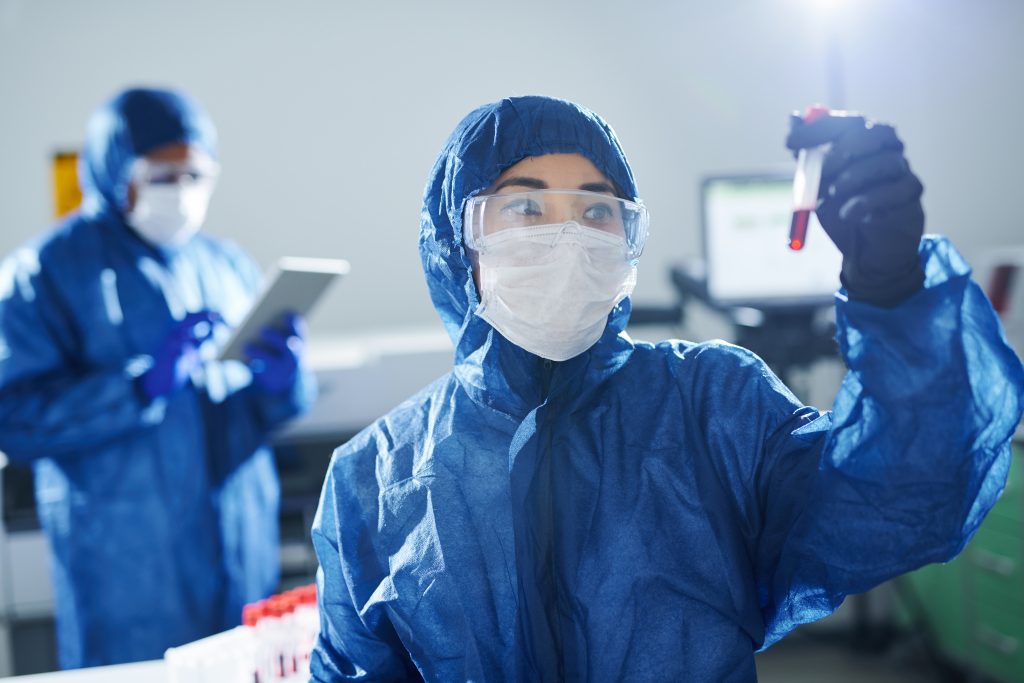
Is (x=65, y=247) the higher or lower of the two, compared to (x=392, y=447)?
higher

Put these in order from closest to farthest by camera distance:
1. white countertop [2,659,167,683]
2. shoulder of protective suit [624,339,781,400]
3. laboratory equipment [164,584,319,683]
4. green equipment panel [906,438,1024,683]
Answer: shoulder of protective suit [624,339,781,400] < laboratory equipment [164,584,319,683] < white countertop [2,659,167,683] < green equipment panel [906,438,1024,683]

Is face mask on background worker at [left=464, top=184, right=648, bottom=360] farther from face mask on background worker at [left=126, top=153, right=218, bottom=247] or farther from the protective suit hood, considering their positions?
face mask on background worker at [left=126, top=153, right=218, bottom=247]

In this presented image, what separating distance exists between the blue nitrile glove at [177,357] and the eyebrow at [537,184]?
1.18 m

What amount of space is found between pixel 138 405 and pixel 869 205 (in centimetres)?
163

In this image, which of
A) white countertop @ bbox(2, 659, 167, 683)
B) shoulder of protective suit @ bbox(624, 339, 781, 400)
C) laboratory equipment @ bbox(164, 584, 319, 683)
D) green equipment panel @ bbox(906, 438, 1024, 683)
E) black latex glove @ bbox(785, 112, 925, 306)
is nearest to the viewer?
black latex glove @ bbox(785, 112, 925, 306)

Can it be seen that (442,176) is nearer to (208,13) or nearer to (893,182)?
(893,182)

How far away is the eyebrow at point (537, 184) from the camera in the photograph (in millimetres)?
1009

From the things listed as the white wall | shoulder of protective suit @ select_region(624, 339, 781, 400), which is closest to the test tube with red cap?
shoulder of protective suit @ select_region(624, 339, 781, 400)

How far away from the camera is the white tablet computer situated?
191 centimetres

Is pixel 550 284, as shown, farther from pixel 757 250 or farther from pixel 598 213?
pixel 757 250

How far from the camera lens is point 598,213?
1033mm

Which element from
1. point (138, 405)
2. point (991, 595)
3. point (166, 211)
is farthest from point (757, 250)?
point (138, 405)

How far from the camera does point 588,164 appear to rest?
3.34ft

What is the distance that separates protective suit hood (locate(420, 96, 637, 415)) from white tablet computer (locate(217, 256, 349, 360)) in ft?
2.94
